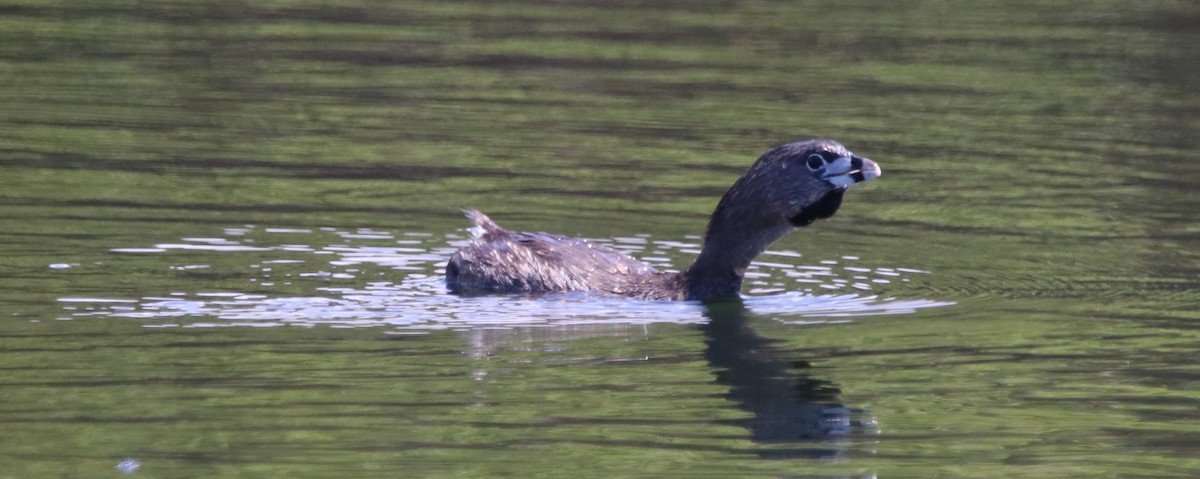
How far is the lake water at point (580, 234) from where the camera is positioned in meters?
8.64

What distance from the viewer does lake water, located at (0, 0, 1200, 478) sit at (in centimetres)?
864

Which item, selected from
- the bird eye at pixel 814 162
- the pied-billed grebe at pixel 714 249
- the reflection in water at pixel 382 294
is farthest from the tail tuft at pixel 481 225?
the bird eye at pixel 814 162

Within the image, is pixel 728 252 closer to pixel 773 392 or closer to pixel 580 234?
pixel 580 234

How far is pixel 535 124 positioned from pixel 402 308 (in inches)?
278

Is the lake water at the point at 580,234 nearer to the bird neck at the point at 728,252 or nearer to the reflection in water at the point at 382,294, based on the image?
the reflection in water at the point at 382,294

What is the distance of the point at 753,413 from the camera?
9211 millimetres

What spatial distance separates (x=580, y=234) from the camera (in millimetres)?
14086

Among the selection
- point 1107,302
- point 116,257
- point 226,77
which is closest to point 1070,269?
point 1107,302

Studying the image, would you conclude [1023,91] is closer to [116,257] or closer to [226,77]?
[226,77]

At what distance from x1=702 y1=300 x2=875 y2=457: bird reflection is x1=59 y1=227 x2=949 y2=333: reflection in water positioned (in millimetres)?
592

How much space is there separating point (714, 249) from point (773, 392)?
2.52 metres

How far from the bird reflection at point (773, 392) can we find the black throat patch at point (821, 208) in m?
0.87

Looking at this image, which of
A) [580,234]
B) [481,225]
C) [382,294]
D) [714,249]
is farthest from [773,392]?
Answer: [580,234]

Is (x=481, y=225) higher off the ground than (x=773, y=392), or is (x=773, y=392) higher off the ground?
(x=481, y=225)
